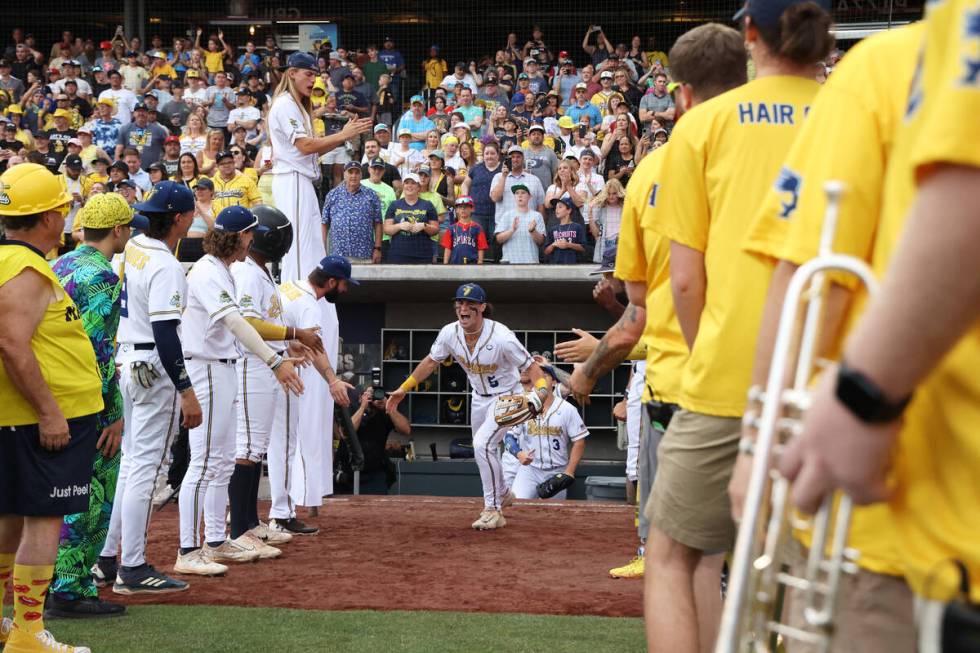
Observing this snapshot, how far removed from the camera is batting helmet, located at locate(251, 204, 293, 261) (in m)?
8.05

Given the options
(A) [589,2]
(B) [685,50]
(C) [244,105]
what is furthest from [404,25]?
(B) [685,50]

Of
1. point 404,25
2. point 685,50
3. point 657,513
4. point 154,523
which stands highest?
point 404,25

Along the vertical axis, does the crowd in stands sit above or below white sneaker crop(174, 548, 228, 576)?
above

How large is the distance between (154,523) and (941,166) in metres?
9.04

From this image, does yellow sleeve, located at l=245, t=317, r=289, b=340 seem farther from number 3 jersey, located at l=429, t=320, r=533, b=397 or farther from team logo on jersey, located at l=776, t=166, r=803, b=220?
team logo on jersey, located at l=776, t=166, r=803, b=220

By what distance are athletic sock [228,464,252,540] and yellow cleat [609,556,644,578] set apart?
2.72m

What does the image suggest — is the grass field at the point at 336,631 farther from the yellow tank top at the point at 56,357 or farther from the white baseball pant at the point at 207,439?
the yellow tank top at the point at 56,357

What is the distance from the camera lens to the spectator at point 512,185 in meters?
14.7

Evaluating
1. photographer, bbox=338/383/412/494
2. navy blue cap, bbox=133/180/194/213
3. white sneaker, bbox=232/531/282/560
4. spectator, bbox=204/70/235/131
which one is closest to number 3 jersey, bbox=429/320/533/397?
white sneaker, bbox=232/531/282/560

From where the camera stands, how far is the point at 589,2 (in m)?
23.8

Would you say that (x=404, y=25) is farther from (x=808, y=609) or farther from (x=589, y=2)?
(x=808, y=609)

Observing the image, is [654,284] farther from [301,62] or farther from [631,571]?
[301,62]

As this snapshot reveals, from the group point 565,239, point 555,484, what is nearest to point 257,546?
point 555,484

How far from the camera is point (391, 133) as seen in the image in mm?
20281
